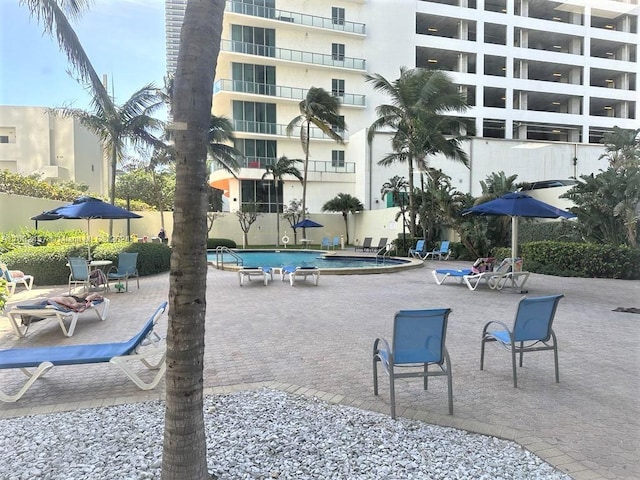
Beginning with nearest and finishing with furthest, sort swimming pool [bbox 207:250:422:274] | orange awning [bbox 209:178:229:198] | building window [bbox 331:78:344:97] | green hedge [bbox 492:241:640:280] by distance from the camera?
1. green hedge [bbox 492:241:640:280]
2. swimming pool [bbox 207:250:422:274]
3. orange awning [bbox 209:178:229:198]
4. building window [bbox 331:78:344:97]

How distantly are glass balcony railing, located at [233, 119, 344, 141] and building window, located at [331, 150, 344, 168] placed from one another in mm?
1557

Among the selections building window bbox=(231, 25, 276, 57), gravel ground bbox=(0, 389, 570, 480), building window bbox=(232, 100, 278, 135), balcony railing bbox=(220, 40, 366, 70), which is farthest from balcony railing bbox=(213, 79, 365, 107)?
gravel ground bbox=(0, 389, 570, 480)

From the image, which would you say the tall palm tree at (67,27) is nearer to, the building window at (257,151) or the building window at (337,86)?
the building window at (257,151)

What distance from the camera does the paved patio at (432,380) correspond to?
3.19 m

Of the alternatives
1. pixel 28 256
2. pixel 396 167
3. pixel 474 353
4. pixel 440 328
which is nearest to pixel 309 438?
pixel 440 328

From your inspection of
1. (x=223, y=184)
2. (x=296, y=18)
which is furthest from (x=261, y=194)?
(x=296, y=18)

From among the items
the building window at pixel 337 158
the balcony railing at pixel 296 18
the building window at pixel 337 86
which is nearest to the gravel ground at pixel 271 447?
the building window at pixel 337 158

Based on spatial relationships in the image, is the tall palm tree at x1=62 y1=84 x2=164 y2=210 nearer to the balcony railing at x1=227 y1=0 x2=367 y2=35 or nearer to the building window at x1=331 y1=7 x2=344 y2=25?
the balcony railing at x1=227 y1=0 x2=367 y2=35

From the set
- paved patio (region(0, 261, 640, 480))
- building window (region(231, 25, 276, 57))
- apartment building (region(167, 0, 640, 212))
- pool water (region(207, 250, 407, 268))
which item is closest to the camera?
paved patio (region(0, 261, 640, 480))

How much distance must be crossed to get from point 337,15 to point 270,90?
9804mm

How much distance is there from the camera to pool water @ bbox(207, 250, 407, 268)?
18531mm

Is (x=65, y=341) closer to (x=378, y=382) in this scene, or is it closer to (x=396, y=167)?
(x=378, y=382)

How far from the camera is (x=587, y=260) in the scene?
13.1 m

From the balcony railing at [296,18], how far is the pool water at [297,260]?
22497 mm
